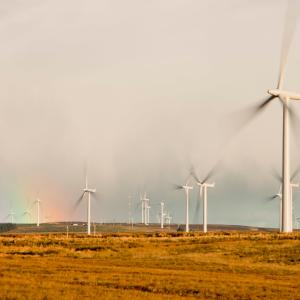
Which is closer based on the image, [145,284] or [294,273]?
[145,284]

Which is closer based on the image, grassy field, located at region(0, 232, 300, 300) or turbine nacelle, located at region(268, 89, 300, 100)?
grassy field, located at region(0, 232, 300, 300)

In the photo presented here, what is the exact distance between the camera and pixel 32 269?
61.8 meters

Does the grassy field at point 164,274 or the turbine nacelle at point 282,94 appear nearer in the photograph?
the grassy field at point 164,274

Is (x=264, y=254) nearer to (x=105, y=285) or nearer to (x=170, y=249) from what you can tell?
(x=170, y=249)

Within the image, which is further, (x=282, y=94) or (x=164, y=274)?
(x=282, y=94)

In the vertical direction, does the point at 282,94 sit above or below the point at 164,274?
above

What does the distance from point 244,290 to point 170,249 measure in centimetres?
4971

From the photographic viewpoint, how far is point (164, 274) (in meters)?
58.2

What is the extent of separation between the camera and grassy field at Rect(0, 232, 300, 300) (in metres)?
44.0

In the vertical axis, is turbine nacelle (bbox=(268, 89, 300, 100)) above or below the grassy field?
above

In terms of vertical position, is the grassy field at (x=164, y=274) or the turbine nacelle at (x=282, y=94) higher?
the turbine nacelle at (x=282, y=94)

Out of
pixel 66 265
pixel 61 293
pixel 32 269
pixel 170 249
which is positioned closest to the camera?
pixel 61 293

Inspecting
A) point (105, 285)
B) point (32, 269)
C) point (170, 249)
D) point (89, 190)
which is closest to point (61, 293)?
point (105, 285)

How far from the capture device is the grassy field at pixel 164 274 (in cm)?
4397
